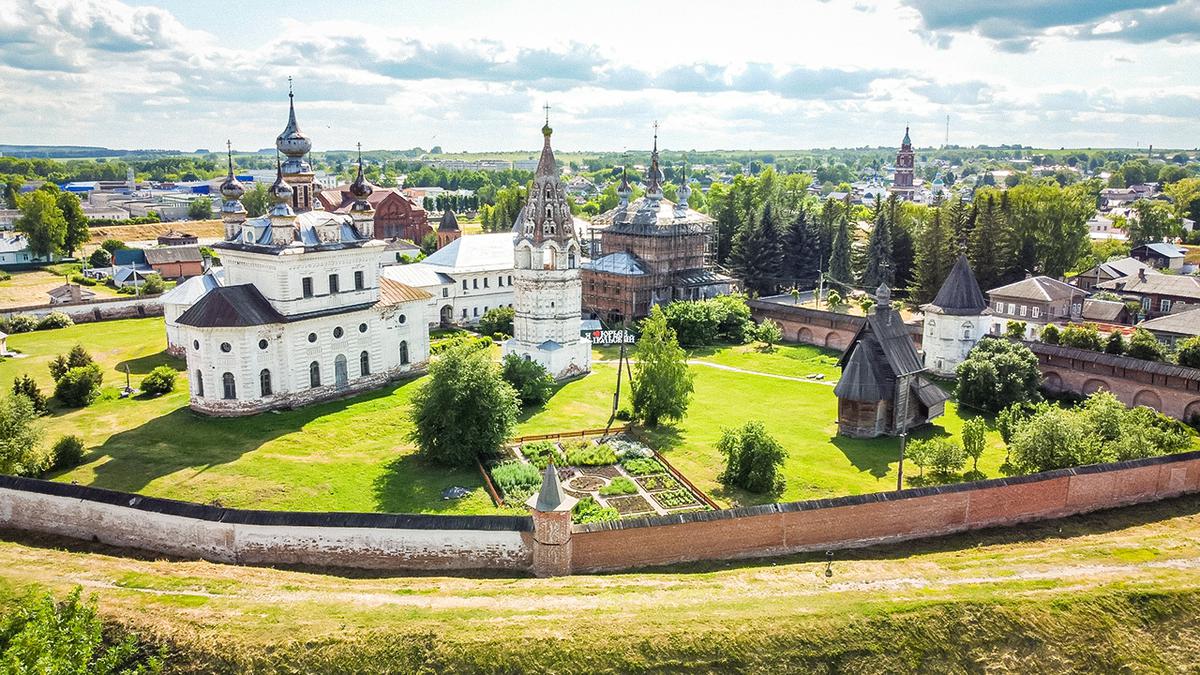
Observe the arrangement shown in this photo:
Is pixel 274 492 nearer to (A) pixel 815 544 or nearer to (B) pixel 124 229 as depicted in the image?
(A) pixel 815 544

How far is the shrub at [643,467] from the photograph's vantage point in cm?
2583

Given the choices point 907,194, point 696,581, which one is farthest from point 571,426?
point 907,194

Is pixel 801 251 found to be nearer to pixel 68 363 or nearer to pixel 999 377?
pixel 999 377

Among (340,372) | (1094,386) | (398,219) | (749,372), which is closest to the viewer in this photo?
(1094,386)

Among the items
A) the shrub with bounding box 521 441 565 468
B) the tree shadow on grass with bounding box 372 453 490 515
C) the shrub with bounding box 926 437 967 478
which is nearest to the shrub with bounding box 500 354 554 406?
the shrub with bounding box 521 441 565 468

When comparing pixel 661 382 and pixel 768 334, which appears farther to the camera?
pixel 768 334

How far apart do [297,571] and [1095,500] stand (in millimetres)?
19599

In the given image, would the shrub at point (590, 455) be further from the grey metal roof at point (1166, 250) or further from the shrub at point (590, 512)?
the grey metal roof at point (1166, 250)

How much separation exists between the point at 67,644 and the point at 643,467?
53.4 feet

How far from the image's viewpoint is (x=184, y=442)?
2744cm

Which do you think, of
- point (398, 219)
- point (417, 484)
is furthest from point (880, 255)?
point (398, 219)

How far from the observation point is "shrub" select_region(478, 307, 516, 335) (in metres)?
45.5

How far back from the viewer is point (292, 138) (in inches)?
1331

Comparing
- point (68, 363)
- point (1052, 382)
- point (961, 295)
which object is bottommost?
point (1052, 382)
